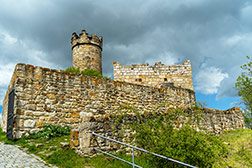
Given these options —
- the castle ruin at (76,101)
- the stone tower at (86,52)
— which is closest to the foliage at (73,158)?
the castle ruin at (76,101)

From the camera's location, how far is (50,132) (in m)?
7.49

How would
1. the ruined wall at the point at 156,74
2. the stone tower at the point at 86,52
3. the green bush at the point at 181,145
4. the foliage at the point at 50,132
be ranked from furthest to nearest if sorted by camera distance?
the stone tower at the point at 86,52 < the ruined wall at the point at 156,74 < the foliage at the point at 50,132 < the green bush at the point at 181,145

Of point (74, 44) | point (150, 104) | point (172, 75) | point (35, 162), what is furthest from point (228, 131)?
point (74, 44)

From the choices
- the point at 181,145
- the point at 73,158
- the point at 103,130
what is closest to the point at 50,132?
the point at 73,158

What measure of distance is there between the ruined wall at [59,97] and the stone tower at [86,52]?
948 cm

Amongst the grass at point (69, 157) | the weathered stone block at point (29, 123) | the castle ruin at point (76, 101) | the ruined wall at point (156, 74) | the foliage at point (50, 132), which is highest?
the ruined wall at point (156, 74)

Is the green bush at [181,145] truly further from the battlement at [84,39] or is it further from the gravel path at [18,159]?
the battlement at [84,39]

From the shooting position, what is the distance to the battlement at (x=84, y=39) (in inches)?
787

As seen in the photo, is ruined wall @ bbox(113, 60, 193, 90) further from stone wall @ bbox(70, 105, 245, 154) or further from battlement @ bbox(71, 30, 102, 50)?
stone wall @ bbox(70, 105, 245, 154)

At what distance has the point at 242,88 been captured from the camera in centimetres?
1822

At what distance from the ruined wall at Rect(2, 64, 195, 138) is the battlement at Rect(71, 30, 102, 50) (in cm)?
1062

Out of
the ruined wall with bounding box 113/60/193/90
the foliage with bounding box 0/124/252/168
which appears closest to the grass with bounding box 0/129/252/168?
the foliage with bounding box 0/124/252/168

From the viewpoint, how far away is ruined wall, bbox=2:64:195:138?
7594 millimetres

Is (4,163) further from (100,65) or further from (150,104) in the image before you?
(100,65)
